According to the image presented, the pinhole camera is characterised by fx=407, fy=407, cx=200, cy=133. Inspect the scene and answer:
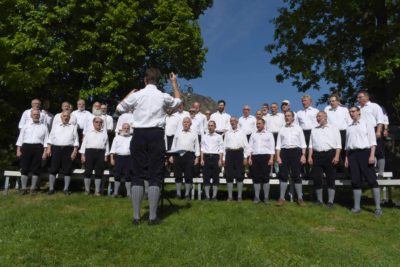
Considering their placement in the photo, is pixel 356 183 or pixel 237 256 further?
pixel 356 183

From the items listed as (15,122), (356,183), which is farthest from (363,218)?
(15,122)

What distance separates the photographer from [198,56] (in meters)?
23.2

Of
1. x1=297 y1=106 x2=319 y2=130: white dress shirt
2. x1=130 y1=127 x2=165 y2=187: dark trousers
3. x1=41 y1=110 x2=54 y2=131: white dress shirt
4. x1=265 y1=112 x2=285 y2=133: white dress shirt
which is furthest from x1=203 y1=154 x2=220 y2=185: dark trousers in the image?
x1=41 y1=110 x2=54 y2=131: white dress shirt

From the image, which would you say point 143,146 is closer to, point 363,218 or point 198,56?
point 363,218

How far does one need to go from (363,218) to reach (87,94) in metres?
14.8

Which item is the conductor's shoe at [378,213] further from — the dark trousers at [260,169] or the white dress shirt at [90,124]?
the white dress shirt at [90,124]

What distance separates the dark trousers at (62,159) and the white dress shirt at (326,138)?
255 inches

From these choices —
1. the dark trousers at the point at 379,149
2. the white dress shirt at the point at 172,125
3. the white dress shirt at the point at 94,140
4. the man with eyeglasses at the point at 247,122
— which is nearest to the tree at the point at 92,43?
the white dress shirt at the point at 94,140

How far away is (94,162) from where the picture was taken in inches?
436

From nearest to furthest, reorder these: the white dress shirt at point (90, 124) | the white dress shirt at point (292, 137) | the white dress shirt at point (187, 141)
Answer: the white dress shirt at point (292, 137)
the white dress shirt at point (187, 141)
the white dress shirt at point (90, 124)

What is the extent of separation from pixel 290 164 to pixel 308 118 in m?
1.66

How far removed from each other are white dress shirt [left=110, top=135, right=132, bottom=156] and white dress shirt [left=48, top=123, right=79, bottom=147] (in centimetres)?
111

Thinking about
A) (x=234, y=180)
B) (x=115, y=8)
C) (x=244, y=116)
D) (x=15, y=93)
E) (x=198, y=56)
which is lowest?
(x=234, y=180)

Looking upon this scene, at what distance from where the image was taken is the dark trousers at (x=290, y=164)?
10157 millimetres
